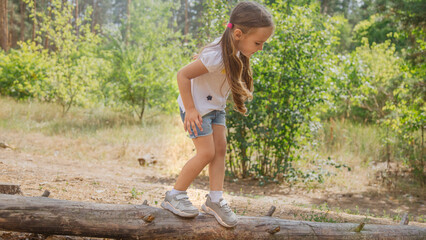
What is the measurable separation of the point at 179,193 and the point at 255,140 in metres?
4.81

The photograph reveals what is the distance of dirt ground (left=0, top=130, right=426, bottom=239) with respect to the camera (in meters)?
4.43

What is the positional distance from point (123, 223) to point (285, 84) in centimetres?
516

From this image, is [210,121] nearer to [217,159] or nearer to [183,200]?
[217,159]

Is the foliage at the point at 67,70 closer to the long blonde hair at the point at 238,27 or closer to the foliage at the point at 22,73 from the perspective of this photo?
the foliage at the point at 22,73

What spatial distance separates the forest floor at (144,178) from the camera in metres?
4.57

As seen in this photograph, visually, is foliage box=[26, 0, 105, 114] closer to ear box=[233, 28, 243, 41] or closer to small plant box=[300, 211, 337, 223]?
small plant box=[300, 211, 337, 223]

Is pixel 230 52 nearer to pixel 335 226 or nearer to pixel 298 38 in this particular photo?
pixel 335 226

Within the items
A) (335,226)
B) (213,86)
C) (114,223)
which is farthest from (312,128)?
(114,223)

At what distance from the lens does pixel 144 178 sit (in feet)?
24.6

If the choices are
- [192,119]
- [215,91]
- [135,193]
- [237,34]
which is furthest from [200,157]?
[135,193]

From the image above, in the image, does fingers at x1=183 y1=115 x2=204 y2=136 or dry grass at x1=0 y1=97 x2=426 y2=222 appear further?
dry grass at x1=0 y1=97 x2=426 y2=222

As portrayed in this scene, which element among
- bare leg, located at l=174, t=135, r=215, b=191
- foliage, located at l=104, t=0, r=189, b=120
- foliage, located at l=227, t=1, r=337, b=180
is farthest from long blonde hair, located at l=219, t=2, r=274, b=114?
foliage, located at l=104, t=0, r=189, b=120

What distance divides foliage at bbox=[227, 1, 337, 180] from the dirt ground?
0.92m

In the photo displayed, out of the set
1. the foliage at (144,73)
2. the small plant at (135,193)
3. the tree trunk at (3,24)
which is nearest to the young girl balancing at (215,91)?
the small plant at (135,193)
